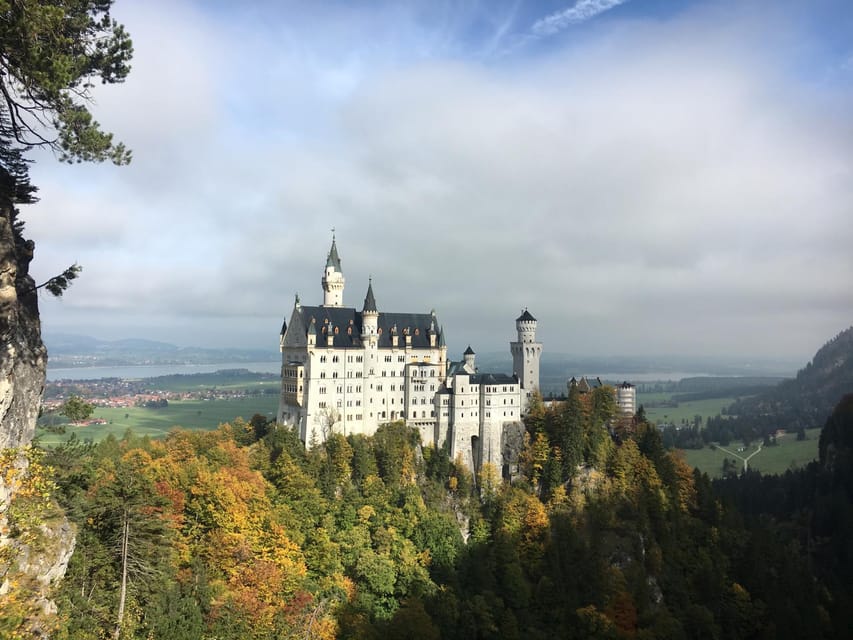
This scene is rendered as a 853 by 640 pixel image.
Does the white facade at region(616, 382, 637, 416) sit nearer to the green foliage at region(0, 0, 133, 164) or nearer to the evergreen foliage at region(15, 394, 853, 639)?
the evergreen foliage at region(15, 394, 853, 639)

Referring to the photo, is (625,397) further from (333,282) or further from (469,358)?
(333,282)

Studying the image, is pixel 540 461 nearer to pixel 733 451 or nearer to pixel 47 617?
pixel 47 617

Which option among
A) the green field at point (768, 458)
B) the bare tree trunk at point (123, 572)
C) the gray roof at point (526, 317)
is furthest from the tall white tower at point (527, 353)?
the green field at point (768, 458)

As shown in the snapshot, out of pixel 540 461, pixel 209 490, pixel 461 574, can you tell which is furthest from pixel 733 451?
pixel 209 490

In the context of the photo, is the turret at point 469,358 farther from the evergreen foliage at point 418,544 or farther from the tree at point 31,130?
the tree at point 31,130

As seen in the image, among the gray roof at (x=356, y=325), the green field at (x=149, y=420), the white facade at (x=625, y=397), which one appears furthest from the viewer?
the green field at (x=149, y=420)

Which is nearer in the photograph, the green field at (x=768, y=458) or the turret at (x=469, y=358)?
the turret at (x=469, y=358)
